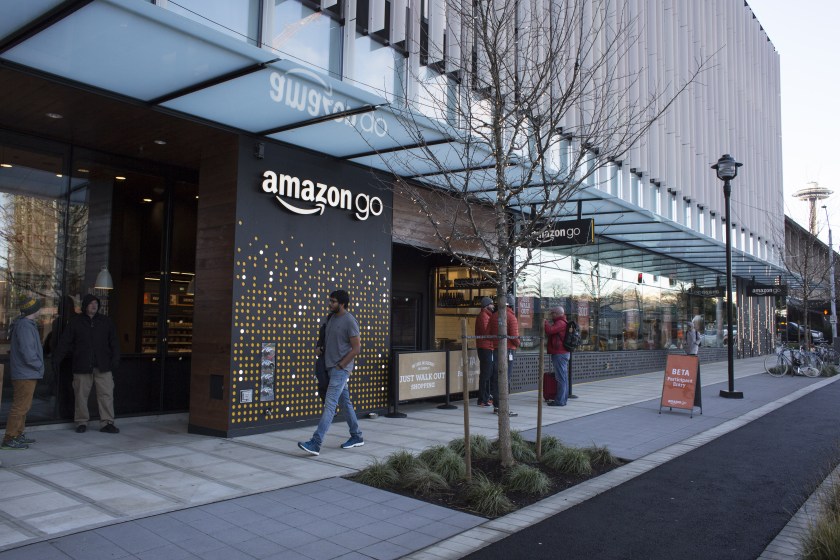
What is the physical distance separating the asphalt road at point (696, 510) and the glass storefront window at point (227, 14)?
602 centimetres

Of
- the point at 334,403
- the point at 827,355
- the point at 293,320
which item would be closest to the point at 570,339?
the point at 293,320

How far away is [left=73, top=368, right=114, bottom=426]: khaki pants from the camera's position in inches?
338

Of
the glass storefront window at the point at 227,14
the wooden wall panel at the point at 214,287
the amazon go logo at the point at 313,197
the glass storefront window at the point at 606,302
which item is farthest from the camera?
the glass storefront window at the point at 606,302

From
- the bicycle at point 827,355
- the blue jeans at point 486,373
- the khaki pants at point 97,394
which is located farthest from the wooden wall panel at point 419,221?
the bicycle at point 827,355

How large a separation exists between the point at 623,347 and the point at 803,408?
25.7 feet

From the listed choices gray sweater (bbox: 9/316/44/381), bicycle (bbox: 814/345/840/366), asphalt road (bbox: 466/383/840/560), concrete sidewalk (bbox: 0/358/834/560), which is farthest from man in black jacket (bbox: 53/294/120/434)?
bicycle (bbox: 814/345/840/366)

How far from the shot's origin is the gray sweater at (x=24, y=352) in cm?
732

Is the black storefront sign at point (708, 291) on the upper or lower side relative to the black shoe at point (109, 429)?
upper

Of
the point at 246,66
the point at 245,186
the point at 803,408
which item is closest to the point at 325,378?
the point at 245,186

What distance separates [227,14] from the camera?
766 cm

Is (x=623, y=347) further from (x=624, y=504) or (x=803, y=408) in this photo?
(x=624, y=504)

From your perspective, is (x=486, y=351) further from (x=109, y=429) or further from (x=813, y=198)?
(x=813, y=198)

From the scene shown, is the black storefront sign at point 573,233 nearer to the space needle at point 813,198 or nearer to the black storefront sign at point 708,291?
the black storefront sign at point 708,291

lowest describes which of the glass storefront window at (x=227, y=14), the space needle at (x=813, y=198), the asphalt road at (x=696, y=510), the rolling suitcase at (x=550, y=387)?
the asphalt road at (x=696, y=510)
